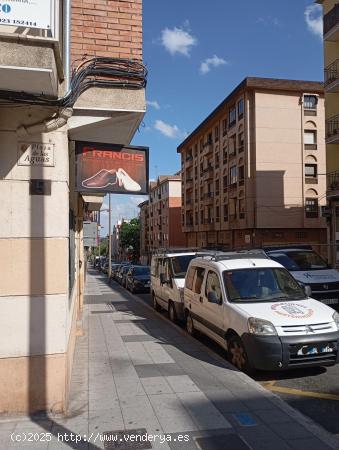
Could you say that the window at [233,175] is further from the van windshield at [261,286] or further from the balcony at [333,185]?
the van windshield at [261,286]

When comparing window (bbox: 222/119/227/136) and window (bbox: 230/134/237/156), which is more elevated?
window (bbox: 222/119/227/136)

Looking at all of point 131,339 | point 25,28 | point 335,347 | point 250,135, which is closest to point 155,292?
point 131,339

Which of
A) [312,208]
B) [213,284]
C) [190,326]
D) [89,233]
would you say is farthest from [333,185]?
[213,284]

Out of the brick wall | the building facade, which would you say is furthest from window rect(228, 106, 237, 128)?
the building facade

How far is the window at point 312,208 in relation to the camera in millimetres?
39344

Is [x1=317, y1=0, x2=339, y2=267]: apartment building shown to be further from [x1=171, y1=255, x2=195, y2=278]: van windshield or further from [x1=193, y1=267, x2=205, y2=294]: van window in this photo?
[x1=193, y1=267, x2=205, y2=294]: van window

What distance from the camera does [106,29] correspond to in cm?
618

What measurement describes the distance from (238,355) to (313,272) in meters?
6.33

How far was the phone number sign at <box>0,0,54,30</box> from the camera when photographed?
4.12m

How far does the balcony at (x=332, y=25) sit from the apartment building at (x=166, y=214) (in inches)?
1663

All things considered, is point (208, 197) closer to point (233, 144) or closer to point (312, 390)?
point (233, 144)

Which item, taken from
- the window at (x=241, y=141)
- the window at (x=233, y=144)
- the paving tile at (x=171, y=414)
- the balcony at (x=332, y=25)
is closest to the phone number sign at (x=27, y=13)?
the paving tile at (x=171, y=414)

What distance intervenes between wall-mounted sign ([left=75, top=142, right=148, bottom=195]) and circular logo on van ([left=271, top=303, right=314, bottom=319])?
9.17ft

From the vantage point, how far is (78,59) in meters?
6.00
